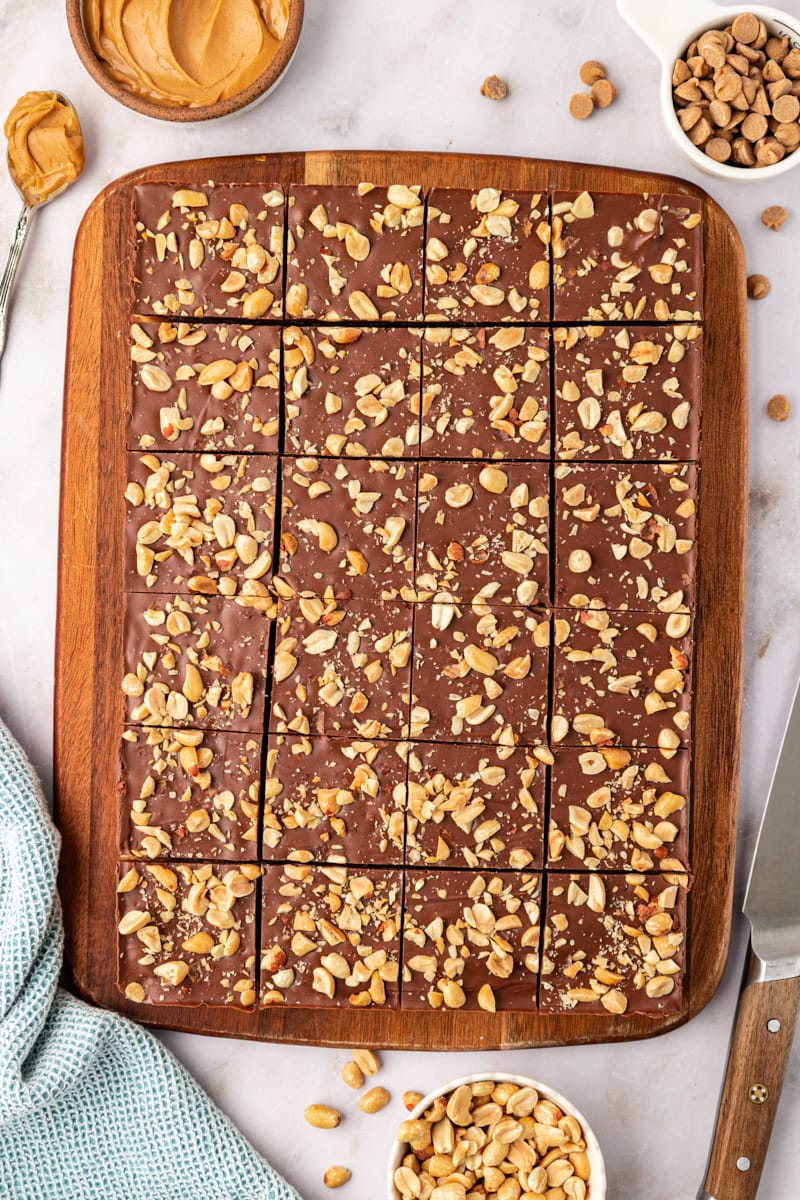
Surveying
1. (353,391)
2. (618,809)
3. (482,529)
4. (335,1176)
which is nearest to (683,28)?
(353,391)

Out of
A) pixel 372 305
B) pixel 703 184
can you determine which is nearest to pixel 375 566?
pixel 372 305

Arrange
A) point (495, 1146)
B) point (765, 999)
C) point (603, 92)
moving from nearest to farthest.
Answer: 1. point (495, 1146)
2. point (765, 999)
3. point (603, 92)

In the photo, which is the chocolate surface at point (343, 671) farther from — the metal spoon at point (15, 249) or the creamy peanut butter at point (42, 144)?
the creamy peanut butter at point (42, 144)

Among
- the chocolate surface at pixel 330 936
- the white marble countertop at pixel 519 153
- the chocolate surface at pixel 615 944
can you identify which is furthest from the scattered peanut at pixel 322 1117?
the chocolate surface at pixel 615 944

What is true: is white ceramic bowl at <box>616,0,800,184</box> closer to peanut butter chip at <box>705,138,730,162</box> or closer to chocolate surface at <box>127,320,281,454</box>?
peanut butter chip at <box>705,138,730,162</box>

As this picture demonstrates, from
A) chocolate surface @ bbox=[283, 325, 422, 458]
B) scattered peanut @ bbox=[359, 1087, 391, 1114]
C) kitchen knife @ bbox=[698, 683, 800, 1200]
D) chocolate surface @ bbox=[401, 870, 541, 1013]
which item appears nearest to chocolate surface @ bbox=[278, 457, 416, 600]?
chocolate surface @ bbox=[283, 325, 422, 458]

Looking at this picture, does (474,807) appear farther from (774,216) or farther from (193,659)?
(774,216)
